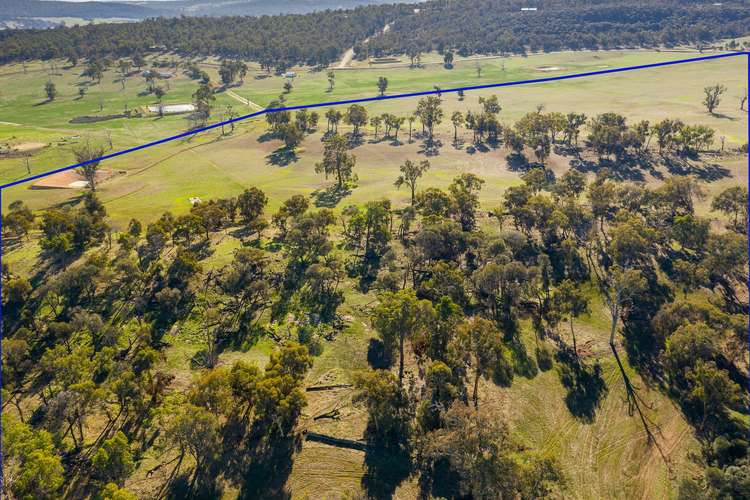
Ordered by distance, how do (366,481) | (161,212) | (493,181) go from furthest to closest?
(493,181)
(161,212)
(366,481)

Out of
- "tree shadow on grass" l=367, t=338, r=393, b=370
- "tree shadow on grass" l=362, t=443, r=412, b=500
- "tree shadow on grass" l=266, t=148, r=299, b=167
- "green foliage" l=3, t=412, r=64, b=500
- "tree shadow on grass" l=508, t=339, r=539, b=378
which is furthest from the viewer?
Answer: "tree shadow on grass" l=266, t=148, r=299, b=167

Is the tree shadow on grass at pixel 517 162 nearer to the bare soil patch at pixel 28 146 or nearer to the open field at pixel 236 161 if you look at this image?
the open field at pixel 236 161

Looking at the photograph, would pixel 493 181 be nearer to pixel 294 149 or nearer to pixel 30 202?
Answer: pixel 294 149

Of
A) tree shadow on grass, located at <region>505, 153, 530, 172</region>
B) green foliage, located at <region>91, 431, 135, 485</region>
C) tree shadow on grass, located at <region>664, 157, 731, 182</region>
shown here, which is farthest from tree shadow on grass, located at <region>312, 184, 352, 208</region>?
tree shadow on grass, located at <region>664, 157, 731, 182</region>

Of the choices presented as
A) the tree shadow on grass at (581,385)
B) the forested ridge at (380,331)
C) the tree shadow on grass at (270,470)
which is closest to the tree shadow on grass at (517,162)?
the forested ridge at (380,331)

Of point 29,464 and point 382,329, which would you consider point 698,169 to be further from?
point 29,464

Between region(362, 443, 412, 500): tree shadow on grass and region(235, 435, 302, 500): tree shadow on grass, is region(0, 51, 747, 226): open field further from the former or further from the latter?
region(362, 443, 412, 500): tree shadow on grass

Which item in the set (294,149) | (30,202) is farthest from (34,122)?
(294,149)
